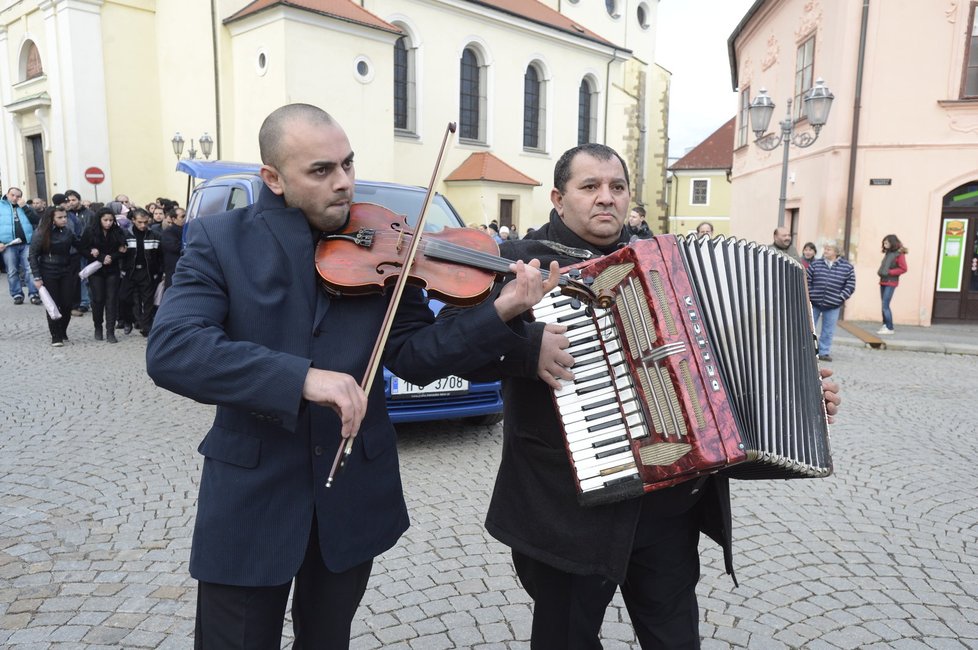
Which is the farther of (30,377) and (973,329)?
(973,329)

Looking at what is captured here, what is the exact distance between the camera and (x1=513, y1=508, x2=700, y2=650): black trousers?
2188 millimetres

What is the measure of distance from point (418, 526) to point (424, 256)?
2515 mm

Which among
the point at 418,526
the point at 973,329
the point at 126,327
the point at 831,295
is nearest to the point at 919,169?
the point at 973,329

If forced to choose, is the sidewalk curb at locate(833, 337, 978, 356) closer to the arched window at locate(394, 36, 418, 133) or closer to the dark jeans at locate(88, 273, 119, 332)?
the dark jeans at locate(88, 273, 119, 332)

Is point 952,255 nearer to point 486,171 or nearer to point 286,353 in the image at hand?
point 486,171

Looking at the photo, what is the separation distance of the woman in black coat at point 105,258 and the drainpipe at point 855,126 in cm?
1305

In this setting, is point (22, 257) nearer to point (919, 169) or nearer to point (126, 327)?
point (126, 327)

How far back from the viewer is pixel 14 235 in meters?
12.7

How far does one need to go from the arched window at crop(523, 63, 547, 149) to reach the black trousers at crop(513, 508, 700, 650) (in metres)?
27.8

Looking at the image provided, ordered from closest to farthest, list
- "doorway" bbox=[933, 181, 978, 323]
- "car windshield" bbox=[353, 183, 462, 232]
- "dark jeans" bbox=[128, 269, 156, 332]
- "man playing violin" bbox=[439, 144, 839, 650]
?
"man playing violin" bbox=[439, 144, 839, 650], "car windshield" bbox=[353, 183, 462, 232], "dark jeans" bbox=[128, 269, 156, 332], "doorway" bbox=[933, 181, 978, 323]

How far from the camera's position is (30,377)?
759cm

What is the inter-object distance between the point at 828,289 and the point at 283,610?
9.69m

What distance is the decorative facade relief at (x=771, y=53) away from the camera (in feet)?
58.5

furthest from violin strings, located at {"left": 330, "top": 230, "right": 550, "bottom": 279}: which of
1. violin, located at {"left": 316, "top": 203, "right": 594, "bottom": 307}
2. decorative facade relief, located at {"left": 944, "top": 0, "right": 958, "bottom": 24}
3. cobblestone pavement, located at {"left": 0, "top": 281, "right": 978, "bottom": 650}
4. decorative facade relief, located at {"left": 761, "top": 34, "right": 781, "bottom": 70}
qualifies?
decorative facade relief, located at {"left": 761, "top": 34, "right": 781, "bottom": 70}
